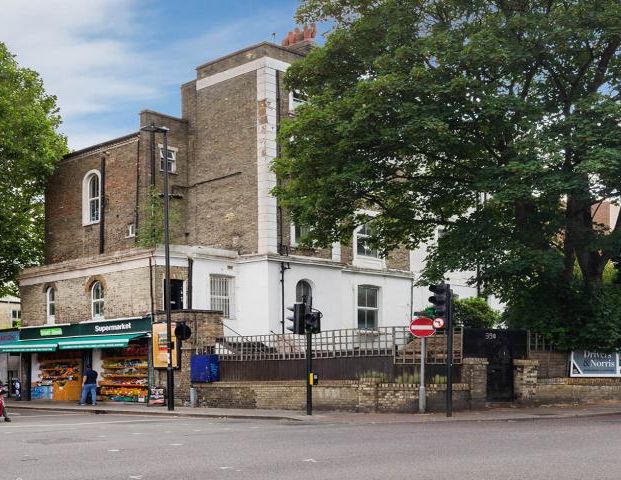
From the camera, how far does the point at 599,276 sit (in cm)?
2992

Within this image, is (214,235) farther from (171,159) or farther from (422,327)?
(422,327)

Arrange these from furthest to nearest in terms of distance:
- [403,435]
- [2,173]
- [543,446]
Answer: [2,173] → [403,435] → [543,446]

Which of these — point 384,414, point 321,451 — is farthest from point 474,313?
point 321,451

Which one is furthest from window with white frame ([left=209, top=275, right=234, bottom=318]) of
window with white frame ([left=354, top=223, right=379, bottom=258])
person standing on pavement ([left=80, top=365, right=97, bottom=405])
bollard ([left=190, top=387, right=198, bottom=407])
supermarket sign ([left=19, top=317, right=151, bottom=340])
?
window with white frame ([left=354, top=223, right=379, bottom=258])

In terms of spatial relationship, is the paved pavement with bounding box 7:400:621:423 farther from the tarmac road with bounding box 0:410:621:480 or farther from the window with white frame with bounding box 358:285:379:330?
the window with white frame with bounding box 358:285:379:330

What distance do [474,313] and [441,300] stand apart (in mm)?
19888

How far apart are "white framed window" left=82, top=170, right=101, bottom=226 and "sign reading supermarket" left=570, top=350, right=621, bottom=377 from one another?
72.3ft

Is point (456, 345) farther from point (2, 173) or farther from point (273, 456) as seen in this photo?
point (2, 173)

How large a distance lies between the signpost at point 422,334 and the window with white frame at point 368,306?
1611 centimetres

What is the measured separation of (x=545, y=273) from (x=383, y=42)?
8.34 meters

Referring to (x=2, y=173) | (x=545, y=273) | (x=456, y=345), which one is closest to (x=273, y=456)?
(x=456, y=345)

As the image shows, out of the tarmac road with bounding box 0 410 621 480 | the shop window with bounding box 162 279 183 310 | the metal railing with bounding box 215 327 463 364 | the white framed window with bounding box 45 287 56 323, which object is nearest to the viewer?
the tarmac road with bounding box 0 410 621 480

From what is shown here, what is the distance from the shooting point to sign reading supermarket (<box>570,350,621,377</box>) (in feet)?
95.6

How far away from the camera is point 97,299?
119 ft
